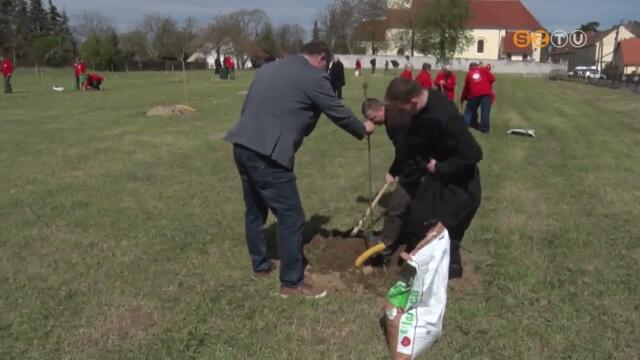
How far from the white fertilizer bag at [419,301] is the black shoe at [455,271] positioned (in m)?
1.15

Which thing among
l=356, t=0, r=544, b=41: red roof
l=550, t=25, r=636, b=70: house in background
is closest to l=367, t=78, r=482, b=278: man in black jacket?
l=356, t=0, r=544, b=41: red roof

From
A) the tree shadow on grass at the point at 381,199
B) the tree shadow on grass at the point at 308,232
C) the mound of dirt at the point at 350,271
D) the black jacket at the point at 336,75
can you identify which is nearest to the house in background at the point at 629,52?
the black jacket at the point at 336,75

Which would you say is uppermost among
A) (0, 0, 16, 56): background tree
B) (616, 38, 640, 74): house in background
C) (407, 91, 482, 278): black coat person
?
(0, 0, 16, 56): background tree

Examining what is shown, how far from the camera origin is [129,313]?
13.7ft

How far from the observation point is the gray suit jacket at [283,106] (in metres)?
4.00

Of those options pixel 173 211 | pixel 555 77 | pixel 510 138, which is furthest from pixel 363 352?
pixel 555 77

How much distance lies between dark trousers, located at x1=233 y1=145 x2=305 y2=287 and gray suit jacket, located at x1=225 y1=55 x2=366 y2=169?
10cm

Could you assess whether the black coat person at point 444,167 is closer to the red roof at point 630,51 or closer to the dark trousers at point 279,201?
the dark trousers at point 279,201

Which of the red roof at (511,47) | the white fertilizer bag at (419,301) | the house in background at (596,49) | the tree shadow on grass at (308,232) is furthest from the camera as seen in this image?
the house in background at (596,49)

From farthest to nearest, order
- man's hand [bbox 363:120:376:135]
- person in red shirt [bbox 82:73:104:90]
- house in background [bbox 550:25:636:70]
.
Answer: house in background [bbox 550:25:636:70]
person in red shirt [bbox 82:73:104:90]
man's hand [bbox 363:120:376:135]

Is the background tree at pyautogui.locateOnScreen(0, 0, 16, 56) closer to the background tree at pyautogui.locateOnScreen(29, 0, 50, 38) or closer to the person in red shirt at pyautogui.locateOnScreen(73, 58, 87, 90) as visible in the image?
the background tree at pyautogui.locateOnScreen(29, 0, 50, 38)

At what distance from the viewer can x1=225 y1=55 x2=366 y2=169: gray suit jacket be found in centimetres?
400

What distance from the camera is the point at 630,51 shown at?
79688 mm

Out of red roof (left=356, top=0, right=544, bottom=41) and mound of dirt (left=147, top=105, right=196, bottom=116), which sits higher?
red roof (left=356, top=0, right=544, bottom=41)
